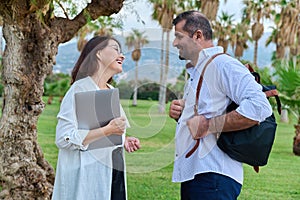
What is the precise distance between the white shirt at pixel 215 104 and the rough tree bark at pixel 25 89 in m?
2.61

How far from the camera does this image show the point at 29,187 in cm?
525

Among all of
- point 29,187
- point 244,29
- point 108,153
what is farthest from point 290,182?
point 244,29

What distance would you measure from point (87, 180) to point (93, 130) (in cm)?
34

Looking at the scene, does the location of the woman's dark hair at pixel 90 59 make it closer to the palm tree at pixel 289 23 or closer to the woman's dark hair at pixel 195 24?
the woman's dark hair at pixel 195 24

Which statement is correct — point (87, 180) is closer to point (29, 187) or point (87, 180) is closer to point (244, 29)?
point (29, 187)

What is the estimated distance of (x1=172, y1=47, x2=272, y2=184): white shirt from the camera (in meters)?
2.38

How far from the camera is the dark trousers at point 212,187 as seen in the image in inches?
98.8

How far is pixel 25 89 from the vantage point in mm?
5113

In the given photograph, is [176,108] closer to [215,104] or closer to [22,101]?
[215,104]

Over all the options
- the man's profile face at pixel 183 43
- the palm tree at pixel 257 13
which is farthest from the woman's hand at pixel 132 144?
the palm tree at pixel 257 13

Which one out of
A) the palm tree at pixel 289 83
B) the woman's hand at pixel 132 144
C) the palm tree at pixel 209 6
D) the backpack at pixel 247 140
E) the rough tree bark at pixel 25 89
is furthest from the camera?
the palm tree at pixel 209 6

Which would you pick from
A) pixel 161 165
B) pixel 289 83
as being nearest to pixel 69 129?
pixel 161 165

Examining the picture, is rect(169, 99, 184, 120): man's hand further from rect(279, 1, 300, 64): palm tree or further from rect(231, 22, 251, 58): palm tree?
rect(231, 22, 251, 58): palm tree

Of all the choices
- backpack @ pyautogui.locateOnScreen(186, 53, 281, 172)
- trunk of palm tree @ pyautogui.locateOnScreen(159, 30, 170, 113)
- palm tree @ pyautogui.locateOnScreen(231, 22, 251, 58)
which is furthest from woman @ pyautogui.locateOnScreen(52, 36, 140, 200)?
palm tree @ pyautogui.locateOnScreen(231, 22, 251, 58)
